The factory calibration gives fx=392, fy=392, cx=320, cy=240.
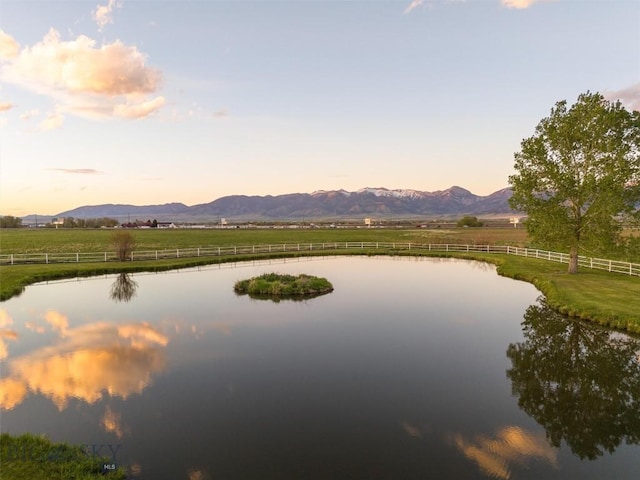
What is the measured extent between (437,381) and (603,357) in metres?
8.46

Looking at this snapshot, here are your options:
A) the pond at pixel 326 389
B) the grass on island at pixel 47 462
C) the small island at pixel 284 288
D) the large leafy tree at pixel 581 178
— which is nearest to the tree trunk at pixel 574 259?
the large leafy tree at pixel 581 178

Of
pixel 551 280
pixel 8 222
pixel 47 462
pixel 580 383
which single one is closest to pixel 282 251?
pixel 551 280

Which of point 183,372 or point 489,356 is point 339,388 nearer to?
point 183,372

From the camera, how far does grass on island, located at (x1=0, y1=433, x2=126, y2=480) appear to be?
29.3 ft

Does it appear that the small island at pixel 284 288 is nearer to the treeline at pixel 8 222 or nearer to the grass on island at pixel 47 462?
the grass on island at pixel 47 462

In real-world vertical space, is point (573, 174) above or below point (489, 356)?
above

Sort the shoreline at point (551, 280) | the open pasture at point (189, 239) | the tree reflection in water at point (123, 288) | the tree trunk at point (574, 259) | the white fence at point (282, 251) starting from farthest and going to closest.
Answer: the open pasture at point (189, 239) < the white fence at point (282, 251) < the tree trunk at point (574, 259) < the tree reflection in water at point (123, 288) < the shoreline at point (551, 280)

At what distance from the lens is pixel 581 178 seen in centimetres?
3544

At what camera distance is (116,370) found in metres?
15.2

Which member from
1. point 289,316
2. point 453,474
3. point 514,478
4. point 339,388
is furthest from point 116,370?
point 514,478

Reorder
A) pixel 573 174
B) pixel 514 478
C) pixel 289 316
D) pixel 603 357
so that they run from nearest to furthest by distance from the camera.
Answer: pixel 514 478 → pixel 603 357 → pixel 289 316 → pixel 573 174

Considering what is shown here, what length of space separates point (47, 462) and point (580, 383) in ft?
55.4

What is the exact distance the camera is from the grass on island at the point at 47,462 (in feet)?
29.3

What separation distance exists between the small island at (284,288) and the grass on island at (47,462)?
2023 centimetres
